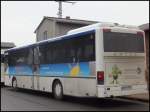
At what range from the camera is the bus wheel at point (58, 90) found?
16.8m

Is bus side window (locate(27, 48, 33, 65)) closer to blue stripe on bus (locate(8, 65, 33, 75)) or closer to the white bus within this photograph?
blue stripe on bus (locate(8, 65, 33, 75))

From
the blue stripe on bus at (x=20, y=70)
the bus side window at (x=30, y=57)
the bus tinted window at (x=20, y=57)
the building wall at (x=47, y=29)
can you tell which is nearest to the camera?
the bus side window at (x=30, y=57)

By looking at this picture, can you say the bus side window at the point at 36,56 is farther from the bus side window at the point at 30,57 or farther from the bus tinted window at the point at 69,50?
the bus side window at the point at 30,57

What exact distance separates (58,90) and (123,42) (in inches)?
166

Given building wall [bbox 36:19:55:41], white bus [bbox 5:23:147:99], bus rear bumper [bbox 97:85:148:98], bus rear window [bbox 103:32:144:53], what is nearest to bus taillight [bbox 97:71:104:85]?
white bus [bbox 5:23:147:99]

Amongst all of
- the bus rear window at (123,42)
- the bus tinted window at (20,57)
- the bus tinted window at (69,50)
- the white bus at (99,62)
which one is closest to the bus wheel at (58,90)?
the white bus at (99,62)

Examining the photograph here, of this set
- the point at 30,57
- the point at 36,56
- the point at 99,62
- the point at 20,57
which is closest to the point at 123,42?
the point at 99,62

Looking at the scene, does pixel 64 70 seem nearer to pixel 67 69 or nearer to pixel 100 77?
pixel 67 69

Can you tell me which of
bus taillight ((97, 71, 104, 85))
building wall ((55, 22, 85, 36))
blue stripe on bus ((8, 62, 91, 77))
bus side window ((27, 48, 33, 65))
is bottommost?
bus taillight ((97, 71, 104, 85))

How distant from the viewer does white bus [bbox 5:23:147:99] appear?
1381 centimetres

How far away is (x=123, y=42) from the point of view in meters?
14.4

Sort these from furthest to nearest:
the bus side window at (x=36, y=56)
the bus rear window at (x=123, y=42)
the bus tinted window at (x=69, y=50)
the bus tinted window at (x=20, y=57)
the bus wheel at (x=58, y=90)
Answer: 1. the bus tinted window at (x=20, y=57)
2. the bus side window at (x=36, y=56)
3. the bus wheel at (x=58, y=90)
4. the bus tinted window at (x=69, y=50)
5. the bus rear window at (x=123, y=42)

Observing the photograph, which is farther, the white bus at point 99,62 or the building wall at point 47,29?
the building wall at point 47,29

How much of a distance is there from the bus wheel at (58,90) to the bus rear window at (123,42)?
3.73m
